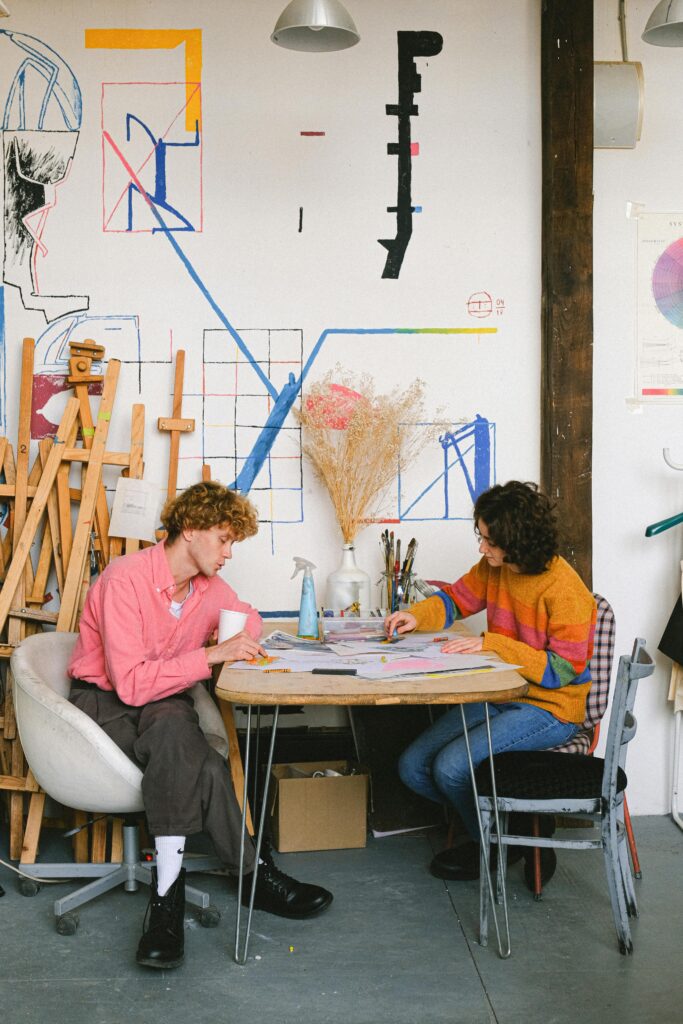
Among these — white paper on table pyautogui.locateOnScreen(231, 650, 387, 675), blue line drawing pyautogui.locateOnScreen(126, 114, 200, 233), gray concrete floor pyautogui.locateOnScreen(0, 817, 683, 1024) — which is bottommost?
gray concrete floor pyautogui.locateOnScreen(0, 817, 683, 1024)

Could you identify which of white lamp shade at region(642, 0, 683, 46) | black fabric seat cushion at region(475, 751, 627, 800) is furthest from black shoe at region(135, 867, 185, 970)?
white lamp shade at region(642, 0, 683, 46)

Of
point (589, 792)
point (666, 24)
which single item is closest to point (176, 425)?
point (589, 792)

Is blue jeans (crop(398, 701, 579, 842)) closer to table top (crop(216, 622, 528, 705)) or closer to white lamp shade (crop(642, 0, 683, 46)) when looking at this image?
table top (crop(216, 622, 528, 705))

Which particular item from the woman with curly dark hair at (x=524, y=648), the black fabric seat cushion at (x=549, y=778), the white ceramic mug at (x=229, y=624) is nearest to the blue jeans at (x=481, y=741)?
the woman with curly dark hair at (x=524, y=648)

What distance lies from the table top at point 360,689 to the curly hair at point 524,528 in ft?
1.56

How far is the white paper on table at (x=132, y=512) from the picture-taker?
3.92m

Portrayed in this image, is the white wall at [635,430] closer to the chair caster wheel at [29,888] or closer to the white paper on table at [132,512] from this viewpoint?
the white paper on table at [132,512]

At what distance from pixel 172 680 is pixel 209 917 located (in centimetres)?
71

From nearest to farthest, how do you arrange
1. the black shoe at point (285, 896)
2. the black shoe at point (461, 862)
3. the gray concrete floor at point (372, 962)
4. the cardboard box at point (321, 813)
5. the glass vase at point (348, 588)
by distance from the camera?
the gray concrete floor at point (372, 962), the black shoe at point (285, 896), the black shoe at point (461, 862), the cardboard box at point (321, 813), the glass vase at point (348, 588)

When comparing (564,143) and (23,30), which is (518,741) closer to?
(564,143)

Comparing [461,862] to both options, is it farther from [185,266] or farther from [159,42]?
[159,42]

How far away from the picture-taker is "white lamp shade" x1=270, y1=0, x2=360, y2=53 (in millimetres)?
3238

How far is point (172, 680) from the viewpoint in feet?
10.2

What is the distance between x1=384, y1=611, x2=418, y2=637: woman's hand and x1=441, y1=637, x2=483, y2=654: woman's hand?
0.90 feet
